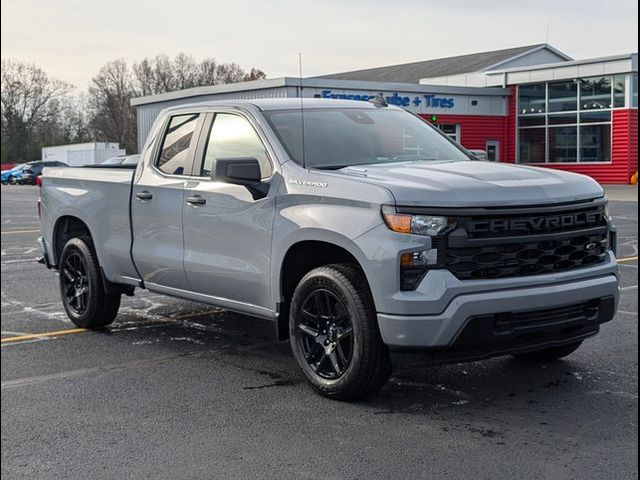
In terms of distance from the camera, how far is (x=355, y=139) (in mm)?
6262

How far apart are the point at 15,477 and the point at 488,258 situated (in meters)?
2.70

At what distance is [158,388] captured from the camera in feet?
18.5

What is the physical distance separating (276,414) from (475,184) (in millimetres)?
1752

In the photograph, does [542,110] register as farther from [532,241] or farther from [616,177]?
[532,241]

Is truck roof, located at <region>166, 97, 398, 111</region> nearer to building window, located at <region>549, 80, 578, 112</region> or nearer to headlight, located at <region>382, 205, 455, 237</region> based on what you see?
headlight, located at <region>382, 205, 455, 237</region>

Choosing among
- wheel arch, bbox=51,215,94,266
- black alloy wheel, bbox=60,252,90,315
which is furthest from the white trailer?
black alloy wheel, bbox=60,252,90,315

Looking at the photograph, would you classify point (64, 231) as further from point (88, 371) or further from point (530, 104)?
point (530, 104)

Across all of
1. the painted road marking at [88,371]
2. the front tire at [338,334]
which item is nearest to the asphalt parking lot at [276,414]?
the painted road marking at [88,371]

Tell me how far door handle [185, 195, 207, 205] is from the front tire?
1144mm

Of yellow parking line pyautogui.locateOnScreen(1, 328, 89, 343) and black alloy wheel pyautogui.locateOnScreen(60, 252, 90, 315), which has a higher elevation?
black alloy wheel pyautogui.locateOnScreen(60, 252, 90, 315)

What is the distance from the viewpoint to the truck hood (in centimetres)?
492

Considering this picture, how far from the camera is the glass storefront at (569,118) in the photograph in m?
40.1

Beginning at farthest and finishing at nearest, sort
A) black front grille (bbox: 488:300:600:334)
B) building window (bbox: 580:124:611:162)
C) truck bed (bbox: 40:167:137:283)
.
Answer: building window (bbox: 580:124:611:162), truck bed (bbox: 40:167:137:283), black front grille (bbox: 488:300:600:334)

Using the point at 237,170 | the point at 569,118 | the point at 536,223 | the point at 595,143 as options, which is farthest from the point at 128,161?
the point at 569,118
